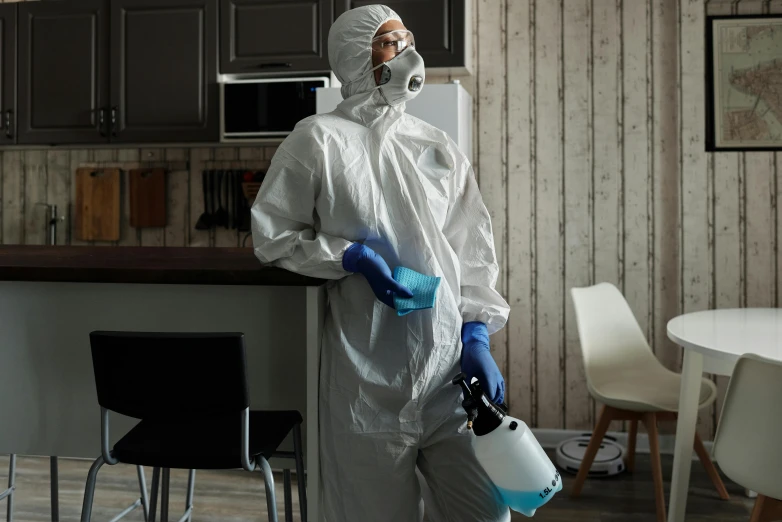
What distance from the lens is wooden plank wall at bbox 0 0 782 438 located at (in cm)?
341

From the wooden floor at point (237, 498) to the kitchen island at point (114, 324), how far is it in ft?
3.86

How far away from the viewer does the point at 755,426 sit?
5.58ft

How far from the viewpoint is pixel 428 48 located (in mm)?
3242

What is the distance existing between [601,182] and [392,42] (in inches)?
90.4

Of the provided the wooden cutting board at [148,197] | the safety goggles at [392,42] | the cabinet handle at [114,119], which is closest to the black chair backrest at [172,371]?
the safety goggles at [392,42]

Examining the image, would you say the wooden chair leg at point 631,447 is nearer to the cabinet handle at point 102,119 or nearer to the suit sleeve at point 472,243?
the suit sleeve at point 472,243

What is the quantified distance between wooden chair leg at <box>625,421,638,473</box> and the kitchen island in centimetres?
192

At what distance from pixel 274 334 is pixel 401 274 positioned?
1.29ft

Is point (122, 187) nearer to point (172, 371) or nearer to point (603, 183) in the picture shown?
point (603, 183)

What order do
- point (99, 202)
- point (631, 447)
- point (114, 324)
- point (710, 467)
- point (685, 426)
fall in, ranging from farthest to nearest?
point (99, 202)
point (631, 447)
point (710, 467)
point (685, 426)
point (114, 324)

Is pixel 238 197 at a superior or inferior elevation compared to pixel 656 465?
superior

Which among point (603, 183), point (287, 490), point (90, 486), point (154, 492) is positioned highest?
point (603, 183)

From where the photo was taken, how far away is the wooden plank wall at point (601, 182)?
11.2 feet

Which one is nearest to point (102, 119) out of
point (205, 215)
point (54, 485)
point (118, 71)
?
point (118, 71)
